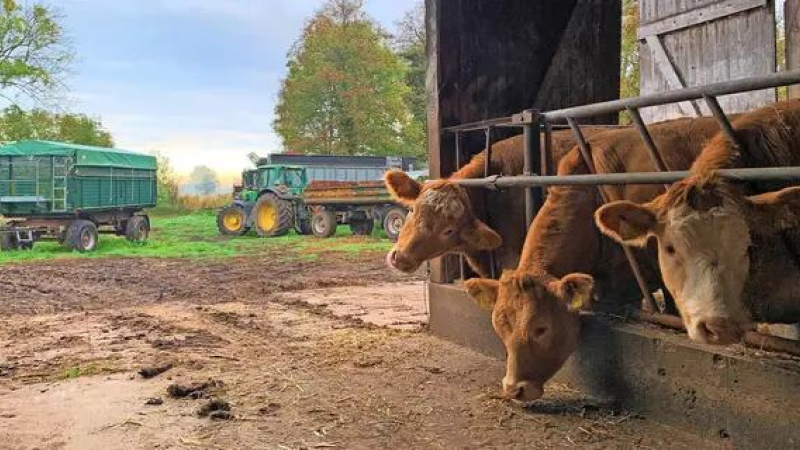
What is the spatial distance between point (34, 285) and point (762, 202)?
34.5ft

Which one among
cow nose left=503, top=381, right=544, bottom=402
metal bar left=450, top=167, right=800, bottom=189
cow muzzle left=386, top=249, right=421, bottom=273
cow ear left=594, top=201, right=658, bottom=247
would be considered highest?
A: metal bar left=450, top=167, right=800, bottom=189

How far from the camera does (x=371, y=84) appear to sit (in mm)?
34469

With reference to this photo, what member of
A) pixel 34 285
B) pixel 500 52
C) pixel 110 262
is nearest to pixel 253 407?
pixel 500 52

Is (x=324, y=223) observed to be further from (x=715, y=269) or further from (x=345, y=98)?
(x=715, y=269)

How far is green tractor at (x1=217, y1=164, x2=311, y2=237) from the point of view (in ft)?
69.6

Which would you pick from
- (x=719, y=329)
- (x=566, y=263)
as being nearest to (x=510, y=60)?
(x=566, y=263)

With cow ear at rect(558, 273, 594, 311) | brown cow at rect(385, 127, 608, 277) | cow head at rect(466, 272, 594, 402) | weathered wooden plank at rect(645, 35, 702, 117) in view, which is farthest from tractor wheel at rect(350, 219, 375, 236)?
cow ear at rect(558, 273, 594, 311)

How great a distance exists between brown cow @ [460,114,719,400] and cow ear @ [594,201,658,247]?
53cm

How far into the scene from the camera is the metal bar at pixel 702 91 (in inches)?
106

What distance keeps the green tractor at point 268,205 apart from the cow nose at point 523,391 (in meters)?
17.8

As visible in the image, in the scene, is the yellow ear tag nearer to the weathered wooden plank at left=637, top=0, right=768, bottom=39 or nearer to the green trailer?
the weathered wooden plank at left=637, top=0, right=768, bottom=39

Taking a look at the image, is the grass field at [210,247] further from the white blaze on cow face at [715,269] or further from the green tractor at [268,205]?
the white blaze on cow face at [715,269]


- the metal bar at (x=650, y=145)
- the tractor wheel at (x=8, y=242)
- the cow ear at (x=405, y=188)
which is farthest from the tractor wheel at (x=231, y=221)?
the metal bar at (x=650, y=145)

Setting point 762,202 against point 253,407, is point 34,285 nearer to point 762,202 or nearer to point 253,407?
point 253,407
